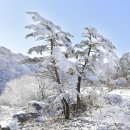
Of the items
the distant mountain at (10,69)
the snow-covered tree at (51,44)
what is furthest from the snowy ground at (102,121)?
the distant mountain at (10,69)

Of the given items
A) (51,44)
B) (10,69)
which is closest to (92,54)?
(51,44)

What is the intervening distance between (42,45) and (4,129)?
19.5 feet

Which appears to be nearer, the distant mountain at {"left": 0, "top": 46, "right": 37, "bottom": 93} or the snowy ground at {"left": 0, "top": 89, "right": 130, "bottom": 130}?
the snowy ground at {"left": 0, "top": 89, "right": 130, "bottom": 130}

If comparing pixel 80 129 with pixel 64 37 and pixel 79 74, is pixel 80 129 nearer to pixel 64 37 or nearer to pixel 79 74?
pixel 79 74

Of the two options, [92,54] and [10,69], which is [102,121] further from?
[10,69]

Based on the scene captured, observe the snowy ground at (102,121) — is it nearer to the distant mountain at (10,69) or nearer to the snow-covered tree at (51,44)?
the snow-covered tree at (51,44)

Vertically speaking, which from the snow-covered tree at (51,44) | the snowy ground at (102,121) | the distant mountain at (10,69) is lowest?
the snowy ground at (102,121)

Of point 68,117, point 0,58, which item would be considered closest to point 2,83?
point 0,58

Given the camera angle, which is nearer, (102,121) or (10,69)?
(102,121)

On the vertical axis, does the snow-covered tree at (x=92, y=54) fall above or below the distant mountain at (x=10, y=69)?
below

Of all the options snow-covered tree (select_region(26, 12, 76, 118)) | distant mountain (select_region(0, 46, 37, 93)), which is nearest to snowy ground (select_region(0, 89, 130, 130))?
snow-covered tree (select_region(26, 12, 76, 118))

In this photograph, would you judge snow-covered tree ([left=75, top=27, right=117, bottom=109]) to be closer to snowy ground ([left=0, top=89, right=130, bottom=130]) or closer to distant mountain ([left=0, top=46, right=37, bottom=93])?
snowy ground ([left=0, top=89, right=130, bottom=130])

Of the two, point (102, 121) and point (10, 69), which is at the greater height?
point (10, 69)

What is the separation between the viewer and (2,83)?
154 metres
